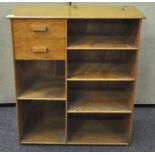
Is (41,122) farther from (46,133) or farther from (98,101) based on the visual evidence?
(98,101)

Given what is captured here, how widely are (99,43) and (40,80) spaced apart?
571mm

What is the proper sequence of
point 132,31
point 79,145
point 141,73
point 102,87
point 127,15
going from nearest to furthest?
1. point 127,15
2. point 132,31
3. point 79,145
4. point 102,87
5. point 141,73

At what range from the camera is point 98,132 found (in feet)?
7.49

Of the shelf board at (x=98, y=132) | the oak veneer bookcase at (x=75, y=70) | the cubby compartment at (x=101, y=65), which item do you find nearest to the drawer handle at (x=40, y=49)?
the oak veneer bookcase at (x=75, y=70)

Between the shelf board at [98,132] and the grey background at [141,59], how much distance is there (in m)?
0.43

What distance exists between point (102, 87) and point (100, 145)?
1.44 ft

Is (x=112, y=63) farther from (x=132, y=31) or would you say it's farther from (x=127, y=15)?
(x=127, y=15)

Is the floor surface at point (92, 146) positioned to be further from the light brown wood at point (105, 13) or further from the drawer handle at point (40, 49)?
the light brown wood at point (105, 13)

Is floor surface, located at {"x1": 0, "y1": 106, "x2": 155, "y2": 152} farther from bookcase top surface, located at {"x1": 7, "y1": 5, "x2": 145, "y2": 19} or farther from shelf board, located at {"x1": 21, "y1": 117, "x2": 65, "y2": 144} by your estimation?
bookcase top surface, located at {"x1": 7, "y1": 5, "x2": 145, "y2": 19}

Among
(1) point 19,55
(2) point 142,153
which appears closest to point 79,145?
(2) point 142,153

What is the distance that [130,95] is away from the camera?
209 cm

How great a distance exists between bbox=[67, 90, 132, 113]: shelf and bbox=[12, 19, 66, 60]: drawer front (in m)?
0.40

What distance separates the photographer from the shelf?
2.07 metres

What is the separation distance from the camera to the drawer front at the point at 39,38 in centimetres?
183
